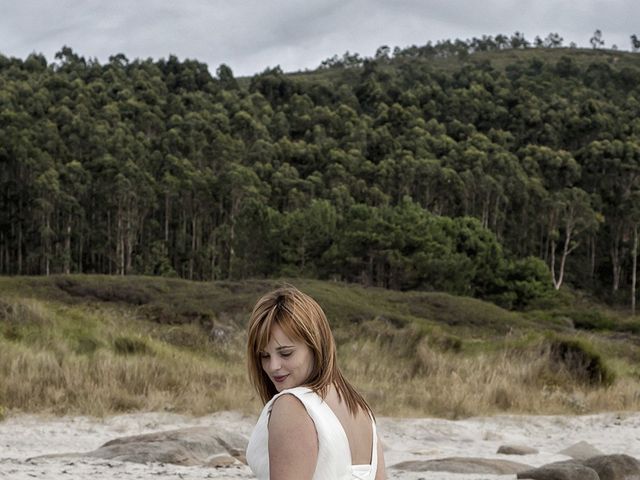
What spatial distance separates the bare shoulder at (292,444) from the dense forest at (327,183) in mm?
49833

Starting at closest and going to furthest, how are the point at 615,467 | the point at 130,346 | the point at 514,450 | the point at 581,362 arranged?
the point at 615,467
the point at 514,450
the point at 130,346
the point at 581,362

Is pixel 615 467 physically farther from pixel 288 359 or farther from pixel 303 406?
pixel 303 406

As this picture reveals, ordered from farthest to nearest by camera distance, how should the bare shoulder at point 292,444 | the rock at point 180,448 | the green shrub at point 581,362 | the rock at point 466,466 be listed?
the green shrub at point 581,362, the rock at point 466,466, the rock at point 180,448, the bare shoulder at point 292,444

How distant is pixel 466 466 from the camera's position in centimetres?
834

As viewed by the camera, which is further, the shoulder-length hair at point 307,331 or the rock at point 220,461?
the rock at point 220,461

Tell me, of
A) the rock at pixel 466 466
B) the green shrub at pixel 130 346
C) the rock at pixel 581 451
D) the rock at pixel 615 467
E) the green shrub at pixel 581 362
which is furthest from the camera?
the green shrub at pixel 581 362

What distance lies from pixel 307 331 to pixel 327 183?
7208 centimetres

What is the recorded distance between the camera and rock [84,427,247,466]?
26.4ft

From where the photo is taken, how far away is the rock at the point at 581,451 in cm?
983

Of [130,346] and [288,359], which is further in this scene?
[130,346]

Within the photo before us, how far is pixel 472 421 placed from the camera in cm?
1170

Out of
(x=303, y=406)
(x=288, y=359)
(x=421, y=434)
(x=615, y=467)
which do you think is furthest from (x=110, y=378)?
(x=303, y=406)

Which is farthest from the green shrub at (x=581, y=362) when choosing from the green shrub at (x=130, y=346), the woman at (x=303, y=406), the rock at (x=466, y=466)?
the woman at (x=303, y=406)

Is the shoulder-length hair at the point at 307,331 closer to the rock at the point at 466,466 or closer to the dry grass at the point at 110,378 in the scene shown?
the rock at the point at 466,466
